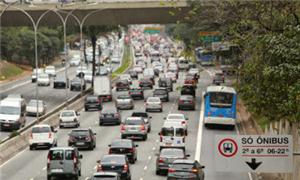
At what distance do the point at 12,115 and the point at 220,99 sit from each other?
47.6ft

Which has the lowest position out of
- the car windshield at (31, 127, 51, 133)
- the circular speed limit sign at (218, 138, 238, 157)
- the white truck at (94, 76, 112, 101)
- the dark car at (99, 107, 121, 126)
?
the car windshield at (31, 127, 51, 133)

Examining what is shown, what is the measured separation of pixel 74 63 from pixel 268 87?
12818 centimetres

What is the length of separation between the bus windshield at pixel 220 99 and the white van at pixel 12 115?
523 inches

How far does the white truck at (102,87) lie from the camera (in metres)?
83.3

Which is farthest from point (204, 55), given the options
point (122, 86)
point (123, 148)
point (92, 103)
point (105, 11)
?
point (123, 148)

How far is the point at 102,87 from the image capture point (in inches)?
3317

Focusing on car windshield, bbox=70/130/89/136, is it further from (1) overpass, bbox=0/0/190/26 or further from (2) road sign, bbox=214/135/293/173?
(2) road sign, bbox=214/135/293/173

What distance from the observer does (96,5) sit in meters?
77.2

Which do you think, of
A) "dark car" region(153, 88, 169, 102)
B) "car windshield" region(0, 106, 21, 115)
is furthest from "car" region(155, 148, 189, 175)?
"dark car" region(153, 88, 169, 102)

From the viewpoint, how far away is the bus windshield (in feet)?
198

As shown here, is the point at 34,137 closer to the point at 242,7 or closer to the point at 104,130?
the point at 104,130

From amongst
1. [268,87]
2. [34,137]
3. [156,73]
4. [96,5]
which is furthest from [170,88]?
[268,87]

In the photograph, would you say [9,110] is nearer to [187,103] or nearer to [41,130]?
[41,130]

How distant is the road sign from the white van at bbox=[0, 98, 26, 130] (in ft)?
124
